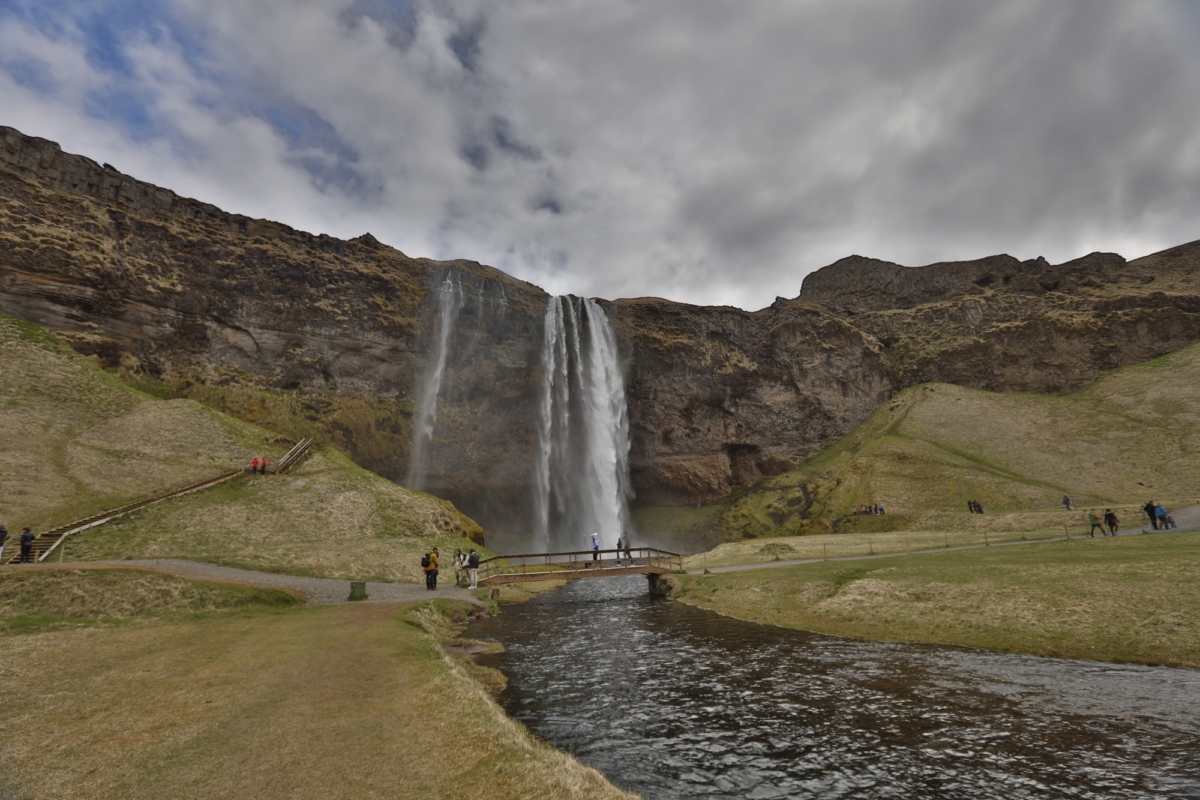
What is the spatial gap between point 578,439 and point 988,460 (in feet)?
171

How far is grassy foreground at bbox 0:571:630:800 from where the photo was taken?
758 centimetres

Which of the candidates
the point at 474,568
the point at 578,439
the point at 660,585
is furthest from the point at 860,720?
the point at 578,439

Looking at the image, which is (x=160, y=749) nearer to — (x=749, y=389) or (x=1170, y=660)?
(x=1170, y=660)

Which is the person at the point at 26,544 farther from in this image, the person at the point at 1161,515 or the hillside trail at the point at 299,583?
the person at the point at 1161,515

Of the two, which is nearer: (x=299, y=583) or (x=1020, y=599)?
(x=1020, y=599)

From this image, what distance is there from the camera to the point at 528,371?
7906 centimetres

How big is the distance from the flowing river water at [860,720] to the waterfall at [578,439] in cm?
5699

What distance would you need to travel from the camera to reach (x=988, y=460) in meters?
67.9

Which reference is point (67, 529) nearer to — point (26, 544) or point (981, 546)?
point (26, 544)

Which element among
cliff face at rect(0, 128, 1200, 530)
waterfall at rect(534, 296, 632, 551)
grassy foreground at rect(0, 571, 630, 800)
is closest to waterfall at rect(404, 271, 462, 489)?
cliff face at rect(0, 128, 1200, 530)

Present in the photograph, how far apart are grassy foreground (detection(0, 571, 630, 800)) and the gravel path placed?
9993 mm

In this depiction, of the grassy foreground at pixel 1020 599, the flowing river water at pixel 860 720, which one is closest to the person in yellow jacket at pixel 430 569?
the flowing river water at pixel 860 720

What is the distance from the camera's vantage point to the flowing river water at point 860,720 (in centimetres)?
965

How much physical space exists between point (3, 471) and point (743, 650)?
46893 millimetres
